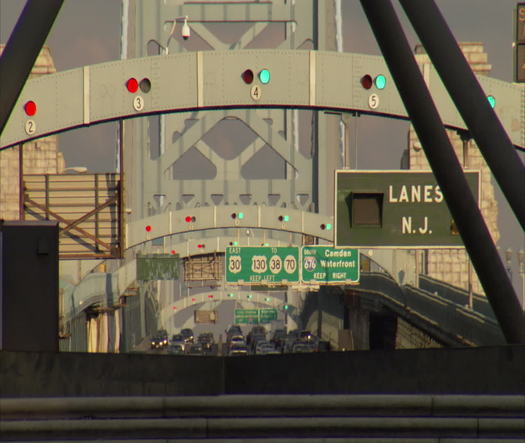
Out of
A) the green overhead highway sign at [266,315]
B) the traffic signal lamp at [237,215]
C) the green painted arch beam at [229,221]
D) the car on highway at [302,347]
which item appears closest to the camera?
the green painted arch beam at [229,221]

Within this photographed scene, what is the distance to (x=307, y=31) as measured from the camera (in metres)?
94.8

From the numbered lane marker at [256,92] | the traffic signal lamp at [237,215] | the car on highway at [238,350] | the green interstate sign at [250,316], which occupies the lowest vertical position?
the green interstate sign at [250,316]

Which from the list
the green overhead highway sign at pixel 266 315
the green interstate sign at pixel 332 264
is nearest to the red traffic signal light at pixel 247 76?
the green interstate sign at pixel 332 264

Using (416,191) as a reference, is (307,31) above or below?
above

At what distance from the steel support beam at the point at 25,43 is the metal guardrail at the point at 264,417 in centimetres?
508

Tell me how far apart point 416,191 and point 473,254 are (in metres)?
14.9

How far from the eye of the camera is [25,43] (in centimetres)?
1219

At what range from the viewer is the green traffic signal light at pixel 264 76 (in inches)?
872

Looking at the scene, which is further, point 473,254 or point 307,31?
point 307,31

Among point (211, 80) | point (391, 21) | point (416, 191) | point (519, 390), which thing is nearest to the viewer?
point (519, 390)

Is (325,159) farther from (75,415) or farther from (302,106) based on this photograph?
(75,415)

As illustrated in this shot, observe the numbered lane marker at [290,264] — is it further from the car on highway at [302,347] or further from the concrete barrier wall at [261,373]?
the concrete barrier wall at [261,373]

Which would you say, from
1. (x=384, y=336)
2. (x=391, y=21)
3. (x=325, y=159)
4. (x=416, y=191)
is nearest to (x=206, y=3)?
(x=325, y=159)

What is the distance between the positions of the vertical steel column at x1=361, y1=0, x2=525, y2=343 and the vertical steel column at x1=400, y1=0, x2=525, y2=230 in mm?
892
